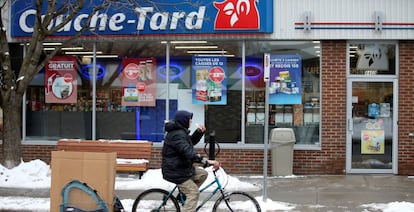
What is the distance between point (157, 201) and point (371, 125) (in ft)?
22.5

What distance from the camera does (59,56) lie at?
13.9 meters

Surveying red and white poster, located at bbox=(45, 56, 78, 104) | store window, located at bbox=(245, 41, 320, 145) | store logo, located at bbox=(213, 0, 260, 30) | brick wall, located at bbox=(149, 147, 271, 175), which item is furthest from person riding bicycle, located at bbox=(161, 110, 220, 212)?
red and white poster, located at bbox=(45, 56, 78, 104)

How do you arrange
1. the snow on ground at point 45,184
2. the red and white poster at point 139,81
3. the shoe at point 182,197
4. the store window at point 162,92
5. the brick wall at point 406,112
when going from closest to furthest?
the shoe at point 182,197
the snow on ground at point 45,184
the brick wall at point 406,112
the store window at point 162,92
the red and white poster at point 139,81

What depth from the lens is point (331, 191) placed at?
35.7 feet

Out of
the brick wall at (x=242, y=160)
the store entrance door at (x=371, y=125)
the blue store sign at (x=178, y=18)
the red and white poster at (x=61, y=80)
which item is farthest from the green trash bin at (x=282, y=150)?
the red and white poster at (x=61, y=80)

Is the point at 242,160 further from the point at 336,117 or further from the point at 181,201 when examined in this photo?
the point at 181,201

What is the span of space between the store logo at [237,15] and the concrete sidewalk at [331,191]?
3.42 meters

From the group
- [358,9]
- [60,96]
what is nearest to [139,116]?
[60,96]

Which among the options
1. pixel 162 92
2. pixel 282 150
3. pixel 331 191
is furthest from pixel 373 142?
pixel 162 92

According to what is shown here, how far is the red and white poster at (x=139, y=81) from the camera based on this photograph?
1352 centimetres

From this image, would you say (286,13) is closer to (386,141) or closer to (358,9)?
(358,9)

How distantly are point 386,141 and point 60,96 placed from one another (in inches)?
307

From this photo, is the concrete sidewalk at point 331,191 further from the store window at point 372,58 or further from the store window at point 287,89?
the store window at point 372,58

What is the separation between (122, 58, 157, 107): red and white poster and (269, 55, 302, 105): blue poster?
9.27ft
